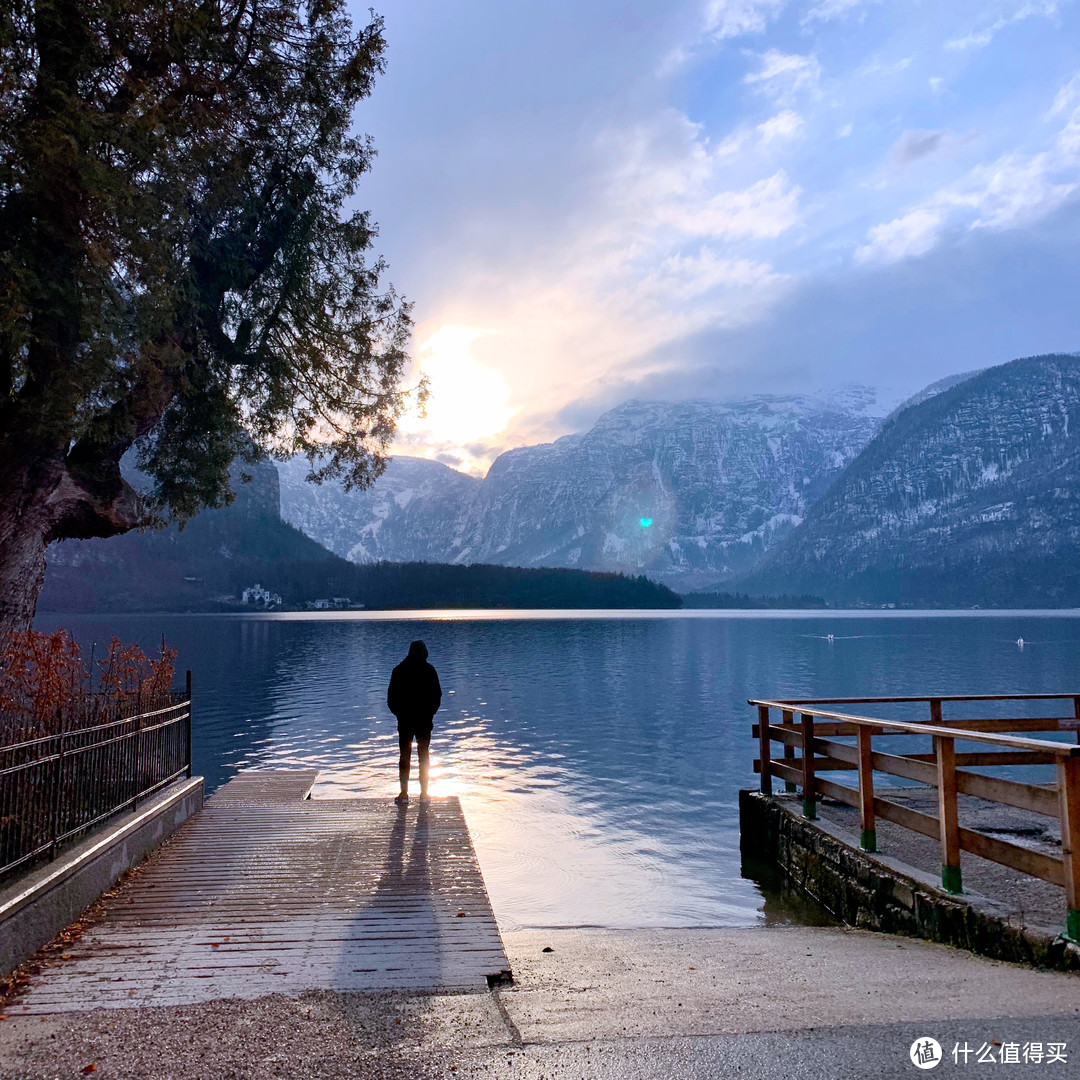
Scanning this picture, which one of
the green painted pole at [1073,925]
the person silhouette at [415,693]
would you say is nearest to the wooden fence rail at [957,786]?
the green painted pole at [1073,925]

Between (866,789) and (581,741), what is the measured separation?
24.7 m

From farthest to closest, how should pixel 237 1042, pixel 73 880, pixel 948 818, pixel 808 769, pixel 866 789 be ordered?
pixel 808 769
pixel 866 789
pixel 948 818
pixel 73 880
pixel 237 1042

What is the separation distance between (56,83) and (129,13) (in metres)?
1.70

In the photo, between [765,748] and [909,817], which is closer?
[909,817]

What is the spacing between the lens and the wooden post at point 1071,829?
659 cm

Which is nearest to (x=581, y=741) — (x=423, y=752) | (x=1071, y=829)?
(x=423, y=752)

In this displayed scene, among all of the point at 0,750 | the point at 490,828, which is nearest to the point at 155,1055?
the point at 0,750

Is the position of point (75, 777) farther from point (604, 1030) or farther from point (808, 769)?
point (808, 769)

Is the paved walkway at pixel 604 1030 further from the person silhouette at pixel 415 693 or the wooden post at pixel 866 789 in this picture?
the person silhouette at pixel 415 693

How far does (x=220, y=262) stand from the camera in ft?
53.0

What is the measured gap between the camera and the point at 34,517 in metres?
13.2

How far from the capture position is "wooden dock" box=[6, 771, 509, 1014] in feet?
21.1

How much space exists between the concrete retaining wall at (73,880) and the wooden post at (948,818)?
328 inches

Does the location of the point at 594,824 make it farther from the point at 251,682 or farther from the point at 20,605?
the point at 251,682
